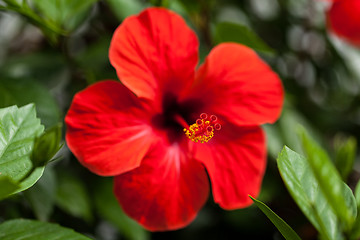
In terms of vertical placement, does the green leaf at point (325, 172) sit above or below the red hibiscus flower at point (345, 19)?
above

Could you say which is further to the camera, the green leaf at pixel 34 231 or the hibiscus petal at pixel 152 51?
the hibiscus petal at pixel 152 51

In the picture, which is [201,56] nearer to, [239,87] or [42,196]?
[239,87]

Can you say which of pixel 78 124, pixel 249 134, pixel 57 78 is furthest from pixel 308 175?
pixel 57 78

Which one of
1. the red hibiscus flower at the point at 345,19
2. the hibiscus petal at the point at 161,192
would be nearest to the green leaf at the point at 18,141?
the hibiscus petal at the point at 161,192

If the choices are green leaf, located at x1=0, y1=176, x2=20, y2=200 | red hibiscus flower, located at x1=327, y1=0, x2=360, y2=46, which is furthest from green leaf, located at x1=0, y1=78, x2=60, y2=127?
red hibiscus flower, located at x1=327, y1=0, x2=360, y2=46

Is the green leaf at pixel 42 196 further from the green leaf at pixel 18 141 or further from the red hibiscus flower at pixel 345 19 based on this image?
the red hibiscus flower at pixel 345 19

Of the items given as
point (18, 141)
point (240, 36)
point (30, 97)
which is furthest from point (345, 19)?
point (18, 141)

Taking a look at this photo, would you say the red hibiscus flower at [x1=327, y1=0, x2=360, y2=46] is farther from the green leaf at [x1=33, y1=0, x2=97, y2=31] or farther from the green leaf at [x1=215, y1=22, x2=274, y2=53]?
the green leaf at [x1=33, y1=0, x2=97, y2=31]
